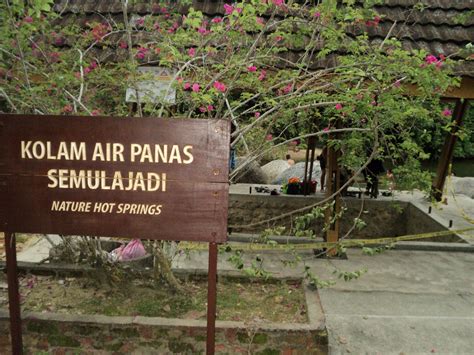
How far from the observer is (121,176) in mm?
2938

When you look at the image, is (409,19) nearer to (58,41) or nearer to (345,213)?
(58,41)

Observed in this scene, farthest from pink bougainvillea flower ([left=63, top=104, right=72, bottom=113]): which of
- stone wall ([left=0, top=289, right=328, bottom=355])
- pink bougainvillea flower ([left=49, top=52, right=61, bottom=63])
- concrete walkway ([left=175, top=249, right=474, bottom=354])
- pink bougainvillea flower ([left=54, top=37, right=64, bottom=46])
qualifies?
concrete walkway ([left=175, top=249, right=474, bottom=354])

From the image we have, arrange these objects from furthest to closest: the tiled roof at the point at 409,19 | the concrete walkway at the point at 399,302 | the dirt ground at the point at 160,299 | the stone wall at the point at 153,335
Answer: the tiled roof at the point at 409,19
the concrete walkway at the point at 399,302
the dirt ground at the point at 160,299
the stone wall at the point at 153,335

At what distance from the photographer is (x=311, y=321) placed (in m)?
3.62

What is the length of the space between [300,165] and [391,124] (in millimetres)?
10585

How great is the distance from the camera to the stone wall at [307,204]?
9.52 metres

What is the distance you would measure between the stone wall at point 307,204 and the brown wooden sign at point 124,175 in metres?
6.65

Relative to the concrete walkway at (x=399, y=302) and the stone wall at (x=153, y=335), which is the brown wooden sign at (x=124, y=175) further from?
the concrete walkway at (x=399, y=302)

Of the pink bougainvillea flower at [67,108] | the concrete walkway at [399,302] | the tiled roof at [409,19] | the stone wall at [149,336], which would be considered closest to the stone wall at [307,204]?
the concrete walkway at [399,302]

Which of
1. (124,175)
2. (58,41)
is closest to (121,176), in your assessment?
(124,175)

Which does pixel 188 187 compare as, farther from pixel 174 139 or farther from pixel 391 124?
pixel 391 124

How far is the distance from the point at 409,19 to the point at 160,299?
16.1 ft

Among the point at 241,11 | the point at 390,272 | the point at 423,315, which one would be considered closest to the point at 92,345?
the point at 241,11

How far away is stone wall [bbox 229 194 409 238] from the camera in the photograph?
9523 mm
